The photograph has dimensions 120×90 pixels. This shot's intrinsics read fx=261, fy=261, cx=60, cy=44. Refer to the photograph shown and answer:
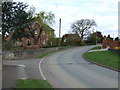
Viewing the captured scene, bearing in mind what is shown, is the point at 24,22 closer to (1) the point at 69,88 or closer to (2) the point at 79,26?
(1) the point at 69,88

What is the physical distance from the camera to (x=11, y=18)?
2612cm

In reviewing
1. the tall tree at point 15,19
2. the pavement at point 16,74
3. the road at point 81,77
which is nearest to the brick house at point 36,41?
the tall tree at point 15,19

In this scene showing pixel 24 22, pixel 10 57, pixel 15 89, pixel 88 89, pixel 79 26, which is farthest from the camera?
pixel 79 26

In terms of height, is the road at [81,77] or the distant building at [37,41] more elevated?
the distant building at [37,41]

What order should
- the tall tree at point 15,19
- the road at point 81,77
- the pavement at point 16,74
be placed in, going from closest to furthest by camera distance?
the pavement at point 16,74, the road at point 81,77, the tall tree at point 15,19

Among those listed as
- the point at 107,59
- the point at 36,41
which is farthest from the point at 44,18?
the point at 107,59

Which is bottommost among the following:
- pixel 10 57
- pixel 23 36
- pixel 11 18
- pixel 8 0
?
pixel 10 57

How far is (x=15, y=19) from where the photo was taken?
26422 millimetres

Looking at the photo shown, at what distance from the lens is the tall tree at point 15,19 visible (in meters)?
25.3

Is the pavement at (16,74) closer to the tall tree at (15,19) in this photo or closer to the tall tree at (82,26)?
the tall tree at (15,19)

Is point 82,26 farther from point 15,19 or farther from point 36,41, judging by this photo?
point 15,19

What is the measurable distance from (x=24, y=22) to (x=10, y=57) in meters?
15.2

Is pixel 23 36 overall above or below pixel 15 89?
above

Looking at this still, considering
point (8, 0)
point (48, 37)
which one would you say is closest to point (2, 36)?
point (8, 0)
